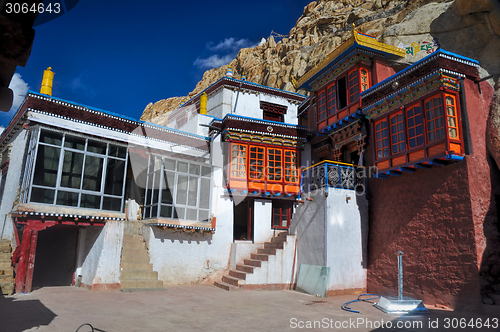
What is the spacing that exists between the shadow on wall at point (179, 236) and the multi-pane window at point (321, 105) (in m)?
7.09

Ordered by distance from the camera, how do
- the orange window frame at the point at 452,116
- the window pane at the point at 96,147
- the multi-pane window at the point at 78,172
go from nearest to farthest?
the orange window frame at the point at 452,116
the multi-pane window at the point at 78,172
the window pane at the point at 96,147

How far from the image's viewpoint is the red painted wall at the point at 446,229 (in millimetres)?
8555

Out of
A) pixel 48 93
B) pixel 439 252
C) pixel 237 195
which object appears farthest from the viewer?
pixel 237 195

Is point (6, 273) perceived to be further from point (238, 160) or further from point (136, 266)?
point (238, 160)

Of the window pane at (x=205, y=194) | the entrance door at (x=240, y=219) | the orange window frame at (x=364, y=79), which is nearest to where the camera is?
the orange window frame at (x=364, y=79)

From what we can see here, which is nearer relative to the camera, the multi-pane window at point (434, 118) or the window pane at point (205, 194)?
the multi-pane window at point (434, 118)

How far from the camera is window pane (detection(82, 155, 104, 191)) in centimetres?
1117

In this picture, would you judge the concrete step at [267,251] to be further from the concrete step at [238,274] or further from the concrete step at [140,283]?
the concrete step at [140,283]

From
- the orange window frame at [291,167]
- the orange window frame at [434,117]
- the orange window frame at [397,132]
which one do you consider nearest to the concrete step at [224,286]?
the orange window frame at [291,167]

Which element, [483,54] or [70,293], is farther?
[483,54]

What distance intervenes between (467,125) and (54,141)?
12228 mm

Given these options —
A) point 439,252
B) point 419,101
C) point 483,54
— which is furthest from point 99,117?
point 483,54

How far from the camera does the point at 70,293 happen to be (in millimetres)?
9812

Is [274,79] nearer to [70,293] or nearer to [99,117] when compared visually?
[99,117]
